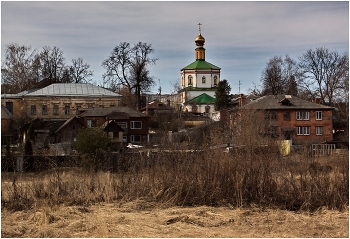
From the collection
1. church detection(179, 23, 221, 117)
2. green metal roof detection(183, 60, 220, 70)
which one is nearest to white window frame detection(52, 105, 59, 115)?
church detection(179, 23, 221, 117)

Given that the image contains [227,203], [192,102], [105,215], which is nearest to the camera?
[105,215]

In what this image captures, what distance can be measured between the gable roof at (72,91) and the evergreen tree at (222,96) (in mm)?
10395

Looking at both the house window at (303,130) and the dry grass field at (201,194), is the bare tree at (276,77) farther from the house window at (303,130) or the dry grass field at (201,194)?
the dry grass field at (201,194)

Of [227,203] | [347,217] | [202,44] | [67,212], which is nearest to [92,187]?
[67,212]

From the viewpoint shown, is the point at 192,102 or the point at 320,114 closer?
the point at 320,114

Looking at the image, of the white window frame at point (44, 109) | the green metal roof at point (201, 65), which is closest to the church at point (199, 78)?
the green metal roof at point (201, 65)

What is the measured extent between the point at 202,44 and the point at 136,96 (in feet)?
67.6

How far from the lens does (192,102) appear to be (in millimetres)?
62562

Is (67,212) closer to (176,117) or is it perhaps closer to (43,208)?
(43,208)

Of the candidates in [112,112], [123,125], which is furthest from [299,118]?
[112,112]

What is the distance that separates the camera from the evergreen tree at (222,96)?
163ft

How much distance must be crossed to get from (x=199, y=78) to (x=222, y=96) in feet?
56.2

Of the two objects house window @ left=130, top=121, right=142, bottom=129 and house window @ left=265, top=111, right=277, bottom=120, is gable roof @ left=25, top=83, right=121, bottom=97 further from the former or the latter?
house window @ left=265, top=111, right=277, bottom=120

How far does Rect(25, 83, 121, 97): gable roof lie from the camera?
4559cm
